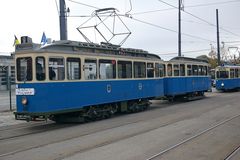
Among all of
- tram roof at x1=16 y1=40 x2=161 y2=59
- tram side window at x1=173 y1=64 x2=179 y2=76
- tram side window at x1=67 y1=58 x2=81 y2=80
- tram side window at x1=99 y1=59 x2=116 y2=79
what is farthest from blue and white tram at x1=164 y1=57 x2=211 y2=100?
tram side window at x1=67 y1=58 x2=81 y2=80

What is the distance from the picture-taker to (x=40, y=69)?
1464 cm

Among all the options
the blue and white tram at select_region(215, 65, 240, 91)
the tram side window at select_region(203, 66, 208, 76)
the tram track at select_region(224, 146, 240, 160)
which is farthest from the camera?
the blue and white tram at select_region(215, 65, 240, 91)

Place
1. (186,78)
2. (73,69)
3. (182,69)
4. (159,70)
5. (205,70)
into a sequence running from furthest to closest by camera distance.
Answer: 1. (205,70)
2. (186,78)
3. (182,69)
4. (159,70)
5. (73,69)

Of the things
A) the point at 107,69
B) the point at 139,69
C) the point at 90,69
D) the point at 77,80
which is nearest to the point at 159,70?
the point at 139,69

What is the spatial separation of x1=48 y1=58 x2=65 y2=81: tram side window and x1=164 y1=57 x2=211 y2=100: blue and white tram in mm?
11471

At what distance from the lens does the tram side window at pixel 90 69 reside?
54.4 feet

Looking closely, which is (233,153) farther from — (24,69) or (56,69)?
(24,69)

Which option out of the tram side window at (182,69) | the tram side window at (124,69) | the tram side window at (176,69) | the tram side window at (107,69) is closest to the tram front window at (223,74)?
the tram side window at (182,69)

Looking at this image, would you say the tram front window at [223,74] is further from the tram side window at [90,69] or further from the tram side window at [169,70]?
the tram side window at [90,69]

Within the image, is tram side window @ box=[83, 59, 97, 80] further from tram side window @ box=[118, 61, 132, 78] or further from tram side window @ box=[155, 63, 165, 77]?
tram side window @ box=[155, 63, 165, 77]

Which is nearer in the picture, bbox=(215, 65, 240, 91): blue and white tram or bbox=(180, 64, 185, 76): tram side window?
bbox=(180, 64, 185, 76): tram side window

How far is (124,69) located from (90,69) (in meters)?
3.02

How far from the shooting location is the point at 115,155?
930cm

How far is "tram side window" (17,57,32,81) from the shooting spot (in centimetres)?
1476
